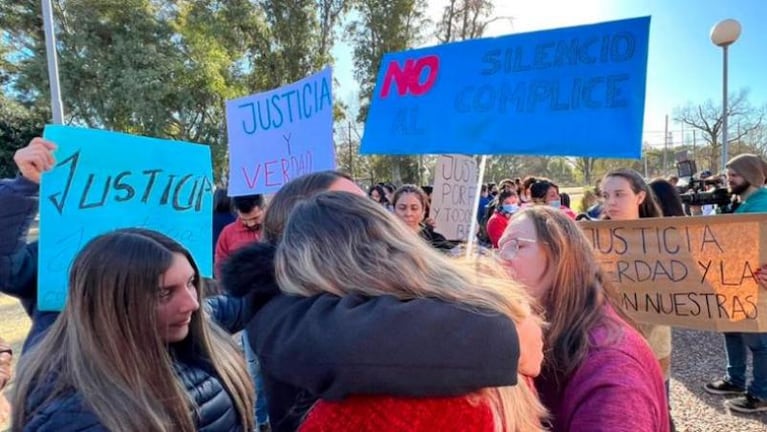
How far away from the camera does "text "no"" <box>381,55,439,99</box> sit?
113 inches

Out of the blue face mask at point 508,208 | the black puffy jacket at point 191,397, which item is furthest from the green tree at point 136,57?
the black puffy jacket at point 191,397

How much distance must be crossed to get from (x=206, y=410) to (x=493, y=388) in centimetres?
85

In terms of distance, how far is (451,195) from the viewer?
5.24 metres

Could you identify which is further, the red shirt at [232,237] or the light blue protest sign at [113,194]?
the red shirt at [232,237]

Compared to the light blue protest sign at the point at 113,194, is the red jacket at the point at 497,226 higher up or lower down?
lower down

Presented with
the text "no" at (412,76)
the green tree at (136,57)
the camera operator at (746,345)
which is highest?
the green tree at (136,57)

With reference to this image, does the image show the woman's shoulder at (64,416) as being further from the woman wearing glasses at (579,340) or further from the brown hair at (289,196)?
the woman wearing glasses at (579,340)

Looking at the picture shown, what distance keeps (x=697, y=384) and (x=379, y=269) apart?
4091 millimetres

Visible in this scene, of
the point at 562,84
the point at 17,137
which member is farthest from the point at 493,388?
the point at 17,137

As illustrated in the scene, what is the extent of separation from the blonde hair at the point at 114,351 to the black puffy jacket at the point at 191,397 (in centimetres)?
1

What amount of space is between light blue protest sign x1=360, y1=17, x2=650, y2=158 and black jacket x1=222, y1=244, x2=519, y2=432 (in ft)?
5.16

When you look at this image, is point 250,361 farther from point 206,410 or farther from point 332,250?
point 332,250

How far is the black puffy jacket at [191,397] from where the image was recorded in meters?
1.11

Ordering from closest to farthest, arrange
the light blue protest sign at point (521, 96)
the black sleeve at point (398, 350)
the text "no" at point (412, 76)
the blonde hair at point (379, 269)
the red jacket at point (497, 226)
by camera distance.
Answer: the black sleeve at point (398, 350), the blonde hair at point (379, 269), the light blue protest sign at point (521, 96), the text "no" at point (412, 76), the red jacket at point (497, 226)
